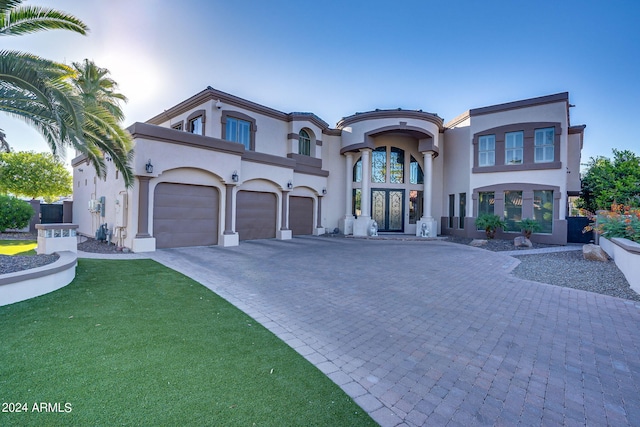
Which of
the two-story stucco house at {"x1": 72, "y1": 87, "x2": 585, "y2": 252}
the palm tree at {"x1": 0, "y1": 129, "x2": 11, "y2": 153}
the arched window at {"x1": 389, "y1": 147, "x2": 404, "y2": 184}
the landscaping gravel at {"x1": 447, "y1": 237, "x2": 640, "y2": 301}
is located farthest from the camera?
the arched window at {"x1": 389, "y1": 147, "x2": 404, "y2": 184}

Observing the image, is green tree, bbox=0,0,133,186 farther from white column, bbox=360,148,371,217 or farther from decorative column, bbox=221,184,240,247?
white column, bbox=360,148,371,217

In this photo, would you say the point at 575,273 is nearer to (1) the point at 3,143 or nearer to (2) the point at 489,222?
(2) the point at 489,222

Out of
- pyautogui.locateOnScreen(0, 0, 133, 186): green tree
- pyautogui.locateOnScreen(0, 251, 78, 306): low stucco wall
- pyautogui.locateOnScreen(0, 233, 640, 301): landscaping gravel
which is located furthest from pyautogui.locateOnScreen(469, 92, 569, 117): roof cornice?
pyautogui.locateOnScreen(0, 251, 78, 306): low stucco wall

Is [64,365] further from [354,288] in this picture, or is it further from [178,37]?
[178,37]

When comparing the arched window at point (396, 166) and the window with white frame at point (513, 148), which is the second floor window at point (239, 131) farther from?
the window with white frame at point (513, 148)

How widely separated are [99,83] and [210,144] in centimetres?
1025

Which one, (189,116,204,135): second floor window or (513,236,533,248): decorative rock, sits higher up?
(189,116,204,135): second floor window

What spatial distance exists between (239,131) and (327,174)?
20.1 feet

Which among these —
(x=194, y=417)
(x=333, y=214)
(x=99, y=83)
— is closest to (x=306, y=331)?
(x=194, y=417)

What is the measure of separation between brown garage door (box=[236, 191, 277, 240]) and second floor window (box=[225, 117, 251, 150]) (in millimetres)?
2795

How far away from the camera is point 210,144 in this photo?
11.9 m

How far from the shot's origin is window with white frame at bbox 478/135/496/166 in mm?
16641

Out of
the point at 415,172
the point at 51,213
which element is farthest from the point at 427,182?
the point at 51,213

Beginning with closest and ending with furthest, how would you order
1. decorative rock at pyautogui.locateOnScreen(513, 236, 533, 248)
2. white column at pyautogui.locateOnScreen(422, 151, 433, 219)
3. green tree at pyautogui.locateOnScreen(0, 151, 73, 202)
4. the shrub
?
1. decorative rock at pyautogui.locateOnScreen(513, 236, 533, 248)
2. the shrub
3. white column at pyautogui.locateOnScreen(422, 151, 433, 219)
4. green tree at pyautogui.locateOnScreen(0, 151, 73, 202)
